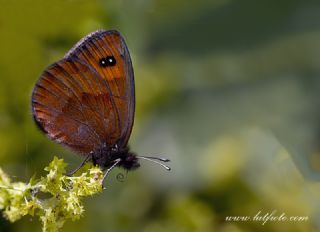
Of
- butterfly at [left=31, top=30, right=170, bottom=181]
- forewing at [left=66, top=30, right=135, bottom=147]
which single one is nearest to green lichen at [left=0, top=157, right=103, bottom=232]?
butterfly at [left=31, top=30, right=170, bottom=181]

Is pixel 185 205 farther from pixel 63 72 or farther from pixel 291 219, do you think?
pixel 63 72

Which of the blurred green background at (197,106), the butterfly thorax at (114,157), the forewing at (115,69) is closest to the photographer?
the forewing at (115,69)

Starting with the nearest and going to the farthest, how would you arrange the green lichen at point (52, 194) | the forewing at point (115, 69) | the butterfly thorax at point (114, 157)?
the green lichen at point (52, 194)
the forewing at point (115, 69)
the butterfly thorax at point (114, 157)

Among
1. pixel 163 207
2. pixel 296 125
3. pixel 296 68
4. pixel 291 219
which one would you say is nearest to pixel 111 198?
pixel 163 207

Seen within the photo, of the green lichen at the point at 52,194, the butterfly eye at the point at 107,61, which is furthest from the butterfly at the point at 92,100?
the green lichen at the point at 52,194

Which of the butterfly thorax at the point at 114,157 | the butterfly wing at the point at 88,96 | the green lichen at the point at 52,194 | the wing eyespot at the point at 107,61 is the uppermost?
the wing eyespot at the point at 107,61

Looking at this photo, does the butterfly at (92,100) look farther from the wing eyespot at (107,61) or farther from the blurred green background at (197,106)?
the blurred green background at (197,106)
